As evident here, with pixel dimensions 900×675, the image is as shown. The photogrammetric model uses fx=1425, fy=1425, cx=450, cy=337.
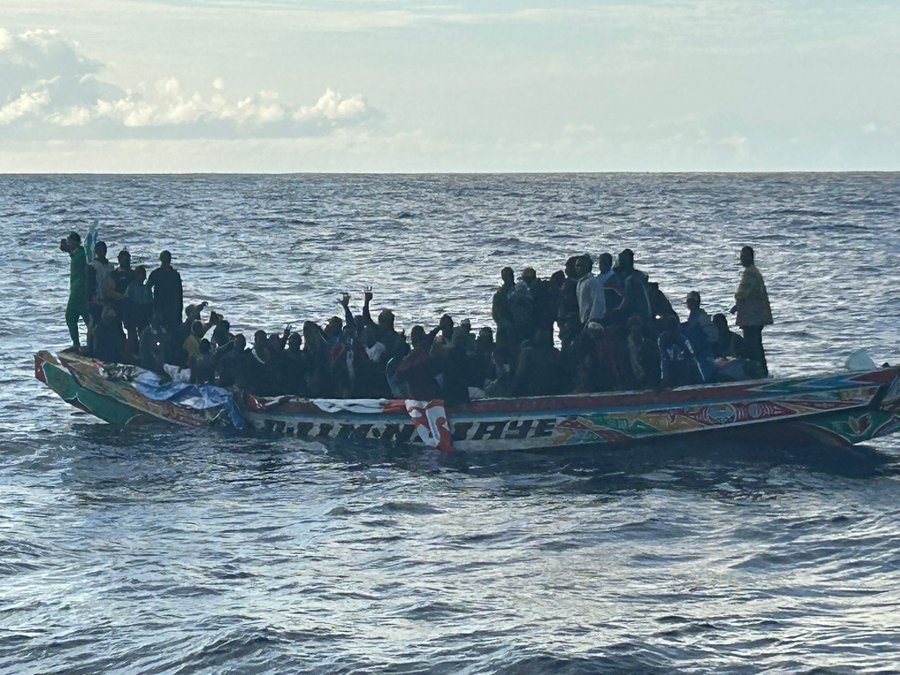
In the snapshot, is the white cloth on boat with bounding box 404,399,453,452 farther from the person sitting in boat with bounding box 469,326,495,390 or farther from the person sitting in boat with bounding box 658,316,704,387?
the person sitting in boat with bounding box 658,316,704,387

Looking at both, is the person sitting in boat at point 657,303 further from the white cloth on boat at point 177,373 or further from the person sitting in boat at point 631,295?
the white cloth on boat at point 177,373

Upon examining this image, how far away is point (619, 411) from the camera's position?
57.6ft

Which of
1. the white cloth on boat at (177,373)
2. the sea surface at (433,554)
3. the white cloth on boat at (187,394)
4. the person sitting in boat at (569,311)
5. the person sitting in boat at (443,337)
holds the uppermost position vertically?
the person sitting in boat at (569,311)

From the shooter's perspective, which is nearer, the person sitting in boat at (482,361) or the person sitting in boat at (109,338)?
the person sitting in boat at (482,361)

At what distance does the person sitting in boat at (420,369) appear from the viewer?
60.3 feet

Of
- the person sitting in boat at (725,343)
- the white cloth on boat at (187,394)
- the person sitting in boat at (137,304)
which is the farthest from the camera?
the person sitting in boat at (137,304)

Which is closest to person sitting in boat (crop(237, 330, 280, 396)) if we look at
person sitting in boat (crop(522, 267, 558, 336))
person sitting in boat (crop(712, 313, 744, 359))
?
person sitting in boat (crop(522, 267, 558, 336))

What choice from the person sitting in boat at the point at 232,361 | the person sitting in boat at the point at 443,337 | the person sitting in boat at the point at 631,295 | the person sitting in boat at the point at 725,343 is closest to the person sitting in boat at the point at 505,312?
the person sitting in boat at the point at 443,337

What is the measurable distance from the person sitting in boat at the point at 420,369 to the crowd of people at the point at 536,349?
0.5 inches

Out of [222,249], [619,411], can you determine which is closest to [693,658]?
[619,411]

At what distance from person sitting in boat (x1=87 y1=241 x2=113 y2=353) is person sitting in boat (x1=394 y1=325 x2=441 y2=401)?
5.81 metres

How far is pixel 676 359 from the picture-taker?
57.3ft

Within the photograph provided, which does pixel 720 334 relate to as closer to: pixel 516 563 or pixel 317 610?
pixel 516 563

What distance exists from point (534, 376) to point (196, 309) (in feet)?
20.3
